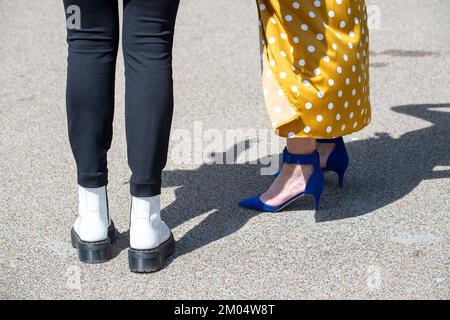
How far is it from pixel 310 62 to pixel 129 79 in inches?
26.5

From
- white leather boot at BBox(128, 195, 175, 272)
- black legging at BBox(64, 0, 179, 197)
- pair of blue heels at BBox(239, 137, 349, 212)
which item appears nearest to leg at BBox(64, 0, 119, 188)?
black legging at BBox(64, 0, 179, 197)

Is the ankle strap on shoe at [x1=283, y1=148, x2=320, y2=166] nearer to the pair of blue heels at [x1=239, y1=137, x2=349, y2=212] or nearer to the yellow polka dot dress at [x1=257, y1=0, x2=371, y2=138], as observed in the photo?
the pair of blue heels at [x1=239, y1=137, x2=349, y2=212]

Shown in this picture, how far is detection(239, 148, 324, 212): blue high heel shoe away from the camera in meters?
3.28

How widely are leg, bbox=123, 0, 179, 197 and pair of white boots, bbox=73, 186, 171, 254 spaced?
0.07 metres

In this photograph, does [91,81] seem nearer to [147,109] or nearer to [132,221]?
[147,109]

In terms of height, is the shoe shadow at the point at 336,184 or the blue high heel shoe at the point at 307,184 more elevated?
the blue high heel shoe at the point at 307,184

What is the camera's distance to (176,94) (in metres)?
4.73

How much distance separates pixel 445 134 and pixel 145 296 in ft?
6.42

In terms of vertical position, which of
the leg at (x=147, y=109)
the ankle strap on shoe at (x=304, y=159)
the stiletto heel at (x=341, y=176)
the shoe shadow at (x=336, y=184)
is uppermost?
the leg at (x=147, y=109)

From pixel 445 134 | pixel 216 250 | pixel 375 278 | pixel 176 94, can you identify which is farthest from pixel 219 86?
pixel 375 278

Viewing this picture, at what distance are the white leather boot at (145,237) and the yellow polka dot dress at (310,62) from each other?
56 cm

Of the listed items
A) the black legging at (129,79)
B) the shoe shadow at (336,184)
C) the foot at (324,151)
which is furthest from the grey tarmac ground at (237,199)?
the black legging at (129,79)

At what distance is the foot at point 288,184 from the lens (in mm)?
3299

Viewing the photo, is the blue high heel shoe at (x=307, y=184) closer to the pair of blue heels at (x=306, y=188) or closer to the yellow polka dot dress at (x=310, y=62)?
the pair of blue heels at (x=306, y=188)
